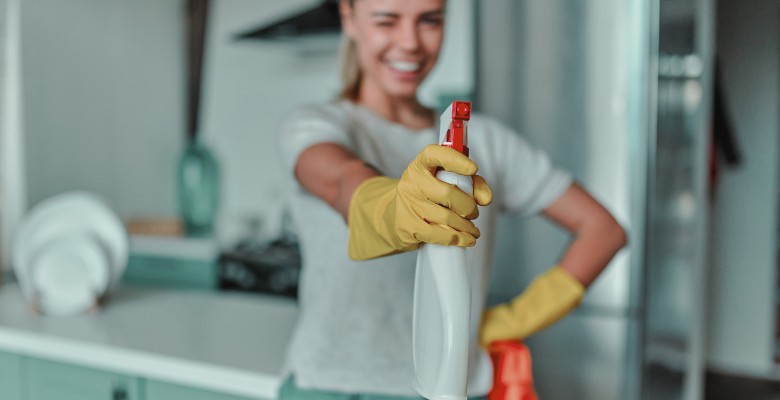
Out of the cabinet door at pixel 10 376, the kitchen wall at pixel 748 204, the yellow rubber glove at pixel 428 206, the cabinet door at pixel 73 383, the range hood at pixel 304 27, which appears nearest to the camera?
the yellow rubber glove at pixel 428 206

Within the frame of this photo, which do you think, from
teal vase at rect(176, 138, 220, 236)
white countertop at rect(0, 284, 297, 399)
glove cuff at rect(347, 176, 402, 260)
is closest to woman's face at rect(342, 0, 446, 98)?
glove cuff at rect(347, 176, 402, 260)

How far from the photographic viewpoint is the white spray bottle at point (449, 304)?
527 mm

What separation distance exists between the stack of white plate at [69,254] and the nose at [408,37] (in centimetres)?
107

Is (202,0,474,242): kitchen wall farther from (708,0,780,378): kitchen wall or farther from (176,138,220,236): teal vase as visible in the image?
(708,0,780,378): kitchen wall

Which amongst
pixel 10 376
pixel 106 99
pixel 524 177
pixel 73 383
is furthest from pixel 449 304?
pixel 106 99

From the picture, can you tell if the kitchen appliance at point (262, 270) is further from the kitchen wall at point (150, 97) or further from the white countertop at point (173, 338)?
the kitchen wall at point (150, 97)

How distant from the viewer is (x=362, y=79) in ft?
3.00

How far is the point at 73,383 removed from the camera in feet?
4.32

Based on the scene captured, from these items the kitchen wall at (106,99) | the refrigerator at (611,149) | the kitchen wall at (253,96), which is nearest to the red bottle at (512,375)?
the refrigerator at (611,149)

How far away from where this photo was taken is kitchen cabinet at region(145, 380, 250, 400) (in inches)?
45.2

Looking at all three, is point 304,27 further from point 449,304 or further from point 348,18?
point 449,304

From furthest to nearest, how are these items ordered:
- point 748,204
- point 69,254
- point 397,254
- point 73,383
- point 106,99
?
point 748,204
point 106,99
point 69,254
point 73,383
point 397,254

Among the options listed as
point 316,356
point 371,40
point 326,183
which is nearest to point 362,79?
point 371,40

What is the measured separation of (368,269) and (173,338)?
2.16 feet
